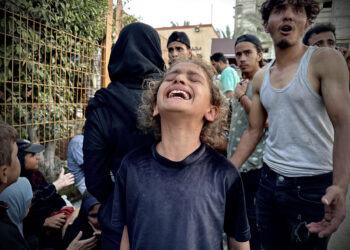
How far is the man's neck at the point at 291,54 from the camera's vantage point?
1.80 meters

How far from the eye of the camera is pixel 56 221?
9.45 feet

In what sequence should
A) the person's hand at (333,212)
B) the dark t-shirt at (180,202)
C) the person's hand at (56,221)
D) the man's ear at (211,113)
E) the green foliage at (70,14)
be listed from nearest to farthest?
the dark t-shirt at (180,202) < the person's hand at (333,212) < the man's ear at (211,113) < the person's hand at (56,221) < the green foliage at (70,14)

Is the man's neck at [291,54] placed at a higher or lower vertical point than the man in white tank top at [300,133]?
higher

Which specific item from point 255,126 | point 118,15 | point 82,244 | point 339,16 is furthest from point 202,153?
point 339,16

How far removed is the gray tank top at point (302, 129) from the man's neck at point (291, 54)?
65 millimetres

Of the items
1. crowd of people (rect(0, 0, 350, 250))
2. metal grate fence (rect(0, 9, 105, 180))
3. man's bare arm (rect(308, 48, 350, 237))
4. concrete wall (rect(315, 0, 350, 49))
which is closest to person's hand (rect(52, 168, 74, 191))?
crowd of people (rect(0, 0, 350, 250))

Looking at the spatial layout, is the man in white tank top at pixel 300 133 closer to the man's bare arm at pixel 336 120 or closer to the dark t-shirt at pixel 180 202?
the man's bare arm at pixel 336 120

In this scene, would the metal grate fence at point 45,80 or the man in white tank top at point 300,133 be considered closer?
the man in white tank top at point 300,133

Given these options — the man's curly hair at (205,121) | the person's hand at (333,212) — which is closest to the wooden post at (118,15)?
the man's curly hair at (205,121)

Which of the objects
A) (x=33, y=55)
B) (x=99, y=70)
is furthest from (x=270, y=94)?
(x=99, y=70)

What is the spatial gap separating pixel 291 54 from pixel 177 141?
1122 mm

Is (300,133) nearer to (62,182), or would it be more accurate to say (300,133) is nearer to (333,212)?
(333,212)

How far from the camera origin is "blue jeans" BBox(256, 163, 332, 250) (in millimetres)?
1625

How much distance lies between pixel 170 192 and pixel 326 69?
121cm
